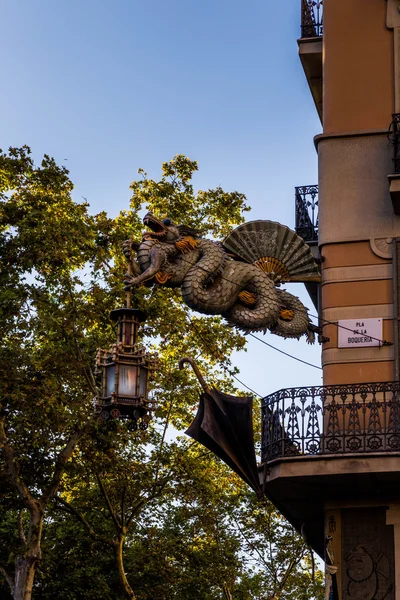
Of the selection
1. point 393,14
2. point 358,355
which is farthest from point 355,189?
point 393,14

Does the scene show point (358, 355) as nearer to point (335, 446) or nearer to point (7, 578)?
point (335, 446)

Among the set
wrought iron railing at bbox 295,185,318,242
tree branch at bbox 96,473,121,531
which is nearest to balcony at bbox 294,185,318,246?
wrought iron railing at bbox 295,185,318,242

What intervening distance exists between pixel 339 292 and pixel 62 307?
1063cm

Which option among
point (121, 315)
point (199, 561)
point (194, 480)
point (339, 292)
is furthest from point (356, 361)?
point (199, 561)

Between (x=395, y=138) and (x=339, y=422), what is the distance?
3.98 meters

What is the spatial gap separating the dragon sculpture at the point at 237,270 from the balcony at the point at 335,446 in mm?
1104

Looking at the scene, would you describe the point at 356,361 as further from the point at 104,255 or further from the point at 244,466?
the point at 104,255

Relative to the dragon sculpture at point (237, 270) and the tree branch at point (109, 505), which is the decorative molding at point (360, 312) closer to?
the dragon sculpture at point (237, 270)

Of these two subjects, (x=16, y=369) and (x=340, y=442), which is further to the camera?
(x=16, y=369)

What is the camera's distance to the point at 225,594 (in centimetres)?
3281

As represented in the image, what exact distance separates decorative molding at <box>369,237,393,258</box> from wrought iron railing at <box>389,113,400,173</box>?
93 cm

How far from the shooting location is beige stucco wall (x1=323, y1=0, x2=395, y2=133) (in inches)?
720

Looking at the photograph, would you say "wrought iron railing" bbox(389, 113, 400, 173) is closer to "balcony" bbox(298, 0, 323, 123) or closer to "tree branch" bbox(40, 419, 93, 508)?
"balcony" bbox(298, 0, 323, 123)

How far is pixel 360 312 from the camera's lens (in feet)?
56.8
